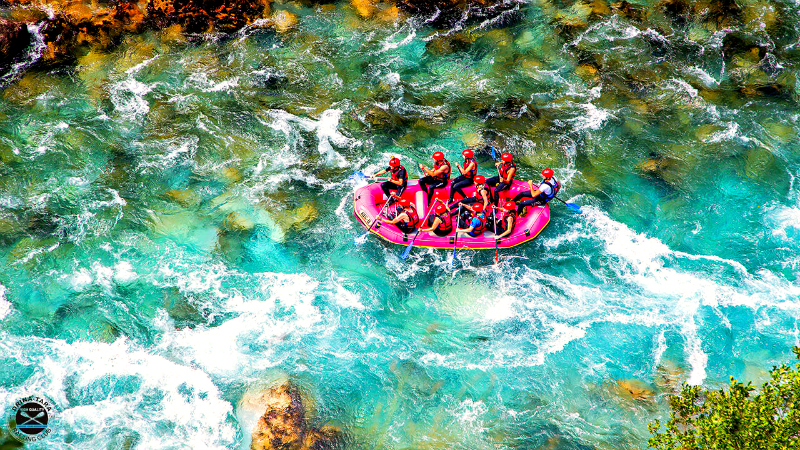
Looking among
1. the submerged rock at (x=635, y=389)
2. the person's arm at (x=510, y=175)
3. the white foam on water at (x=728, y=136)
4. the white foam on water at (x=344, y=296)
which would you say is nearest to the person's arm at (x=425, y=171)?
the person's arm at (x=510, y=175)

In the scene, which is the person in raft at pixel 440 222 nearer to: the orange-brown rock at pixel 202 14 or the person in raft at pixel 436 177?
the person in raft at pixel 436 177

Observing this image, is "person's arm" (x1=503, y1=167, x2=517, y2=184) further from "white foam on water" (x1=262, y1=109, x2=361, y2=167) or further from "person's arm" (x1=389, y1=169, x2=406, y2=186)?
"white foam on water" (x1=262, y1=109, x2=361, y2=167)

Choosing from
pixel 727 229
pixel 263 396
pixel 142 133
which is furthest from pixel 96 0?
pixel 727 229

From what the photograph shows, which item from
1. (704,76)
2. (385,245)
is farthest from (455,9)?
(385,245)

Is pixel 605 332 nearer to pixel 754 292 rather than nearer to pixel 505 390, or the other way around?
pixel 505 390

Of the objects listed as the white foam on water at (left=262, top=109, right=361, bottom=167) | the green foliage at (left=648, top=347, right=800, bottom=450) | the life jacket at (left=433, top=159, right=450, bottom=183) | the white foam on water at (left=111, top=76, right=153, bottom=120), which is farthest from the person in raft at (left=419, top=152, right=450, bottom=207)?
the white foam on water at (left=111, top=76, right=153, bottom=120)

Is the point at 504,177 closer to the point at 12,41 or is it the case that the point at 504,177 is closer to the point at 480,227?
the point at 480,227

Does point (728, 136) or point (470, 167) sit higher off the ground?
point (470, 167)
